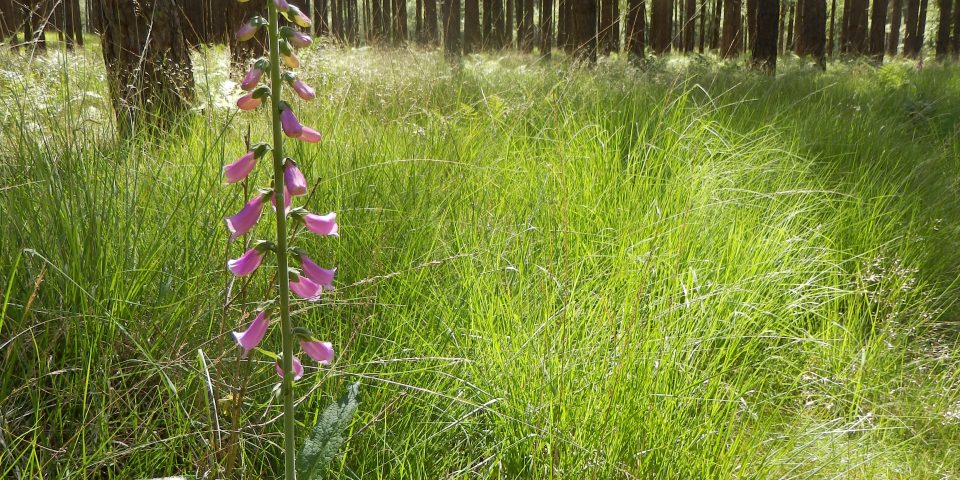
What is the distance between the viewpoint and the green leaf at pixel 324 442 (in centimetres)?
112

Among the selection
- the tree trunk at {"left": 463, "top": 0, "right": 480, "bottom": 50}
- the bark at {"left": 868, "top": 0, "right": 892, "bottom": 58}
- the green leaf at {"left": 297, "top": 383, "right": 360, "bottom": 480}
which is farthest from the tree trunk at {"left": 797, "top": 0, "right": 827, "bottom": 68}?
the green leaf at {"left": 297, "top": 383, "right": 360, "bottom": 480}

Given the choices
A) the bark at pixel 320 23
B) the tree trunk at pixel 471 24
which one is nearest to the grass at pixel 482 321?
the bark at pixel 320 23

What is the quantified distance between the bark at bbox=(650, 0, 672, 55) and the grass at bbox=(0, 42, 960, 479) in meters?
12.7

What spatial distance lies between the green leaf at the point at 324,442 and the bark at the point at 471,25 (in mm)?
15289

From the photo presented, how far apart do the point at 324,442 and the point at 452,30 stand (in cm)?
1277

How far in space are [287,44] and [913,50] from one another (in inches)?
844

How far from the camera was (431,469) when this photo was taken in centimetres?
153

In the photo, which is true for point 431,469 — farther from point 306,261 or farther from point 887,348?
point 887,348

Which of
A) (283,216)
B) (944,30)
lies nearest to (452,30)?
(944,30)

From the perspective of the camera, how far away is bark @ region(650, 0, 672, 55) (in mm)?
15117

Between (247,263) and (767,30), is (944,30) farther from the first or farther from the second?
(247,263)

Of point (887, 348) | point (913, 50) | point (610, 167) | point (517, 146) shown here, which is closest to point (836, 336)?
point (887, 348)

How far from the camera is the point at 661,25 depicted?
1577 cm

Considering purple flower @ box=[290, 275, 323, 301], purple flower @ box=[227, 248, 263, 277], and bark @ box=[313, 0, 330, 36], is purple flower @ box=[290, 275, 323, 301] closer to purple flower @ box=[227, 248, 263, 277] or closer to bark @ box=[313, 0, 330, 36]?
purple flower @ box=[227, 248, 263, 277]
